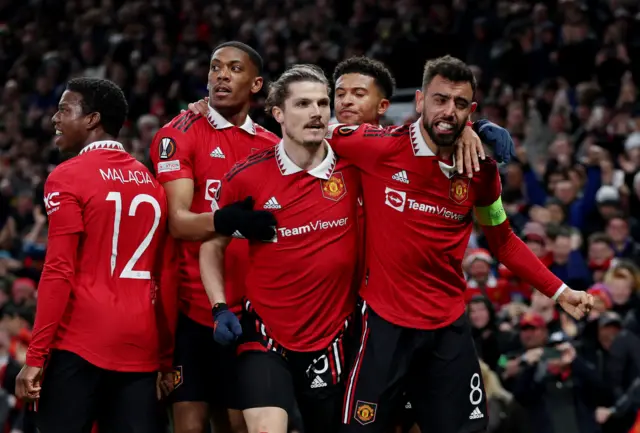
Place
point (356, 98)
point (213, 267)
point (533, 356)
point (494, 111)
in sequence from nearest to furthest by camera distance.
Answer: point (213, 267) → point (356, 98) → point (533, 356) → point (494, 111)

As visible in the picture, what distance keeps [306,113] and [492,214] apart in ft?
3.61

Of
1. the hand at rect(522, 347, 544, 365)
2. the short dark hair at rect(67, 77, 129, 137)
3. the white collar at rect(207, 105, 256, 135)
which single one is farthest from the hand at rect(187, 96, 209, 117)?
the hand at rect(522, 347, 544, 365)

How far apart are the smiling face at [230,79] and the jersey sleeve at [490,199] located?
1.49 meters

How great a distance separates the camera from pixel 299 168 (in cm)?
586

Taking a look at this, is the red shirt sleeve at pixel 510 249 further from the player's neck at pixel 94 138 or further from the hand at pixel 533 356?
the hand at pixel 533 356

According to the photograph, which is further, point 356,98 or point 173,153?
point 356,98

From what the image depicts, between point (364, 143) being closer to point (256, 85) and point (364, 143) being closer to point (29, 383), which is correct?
point (256, 85)

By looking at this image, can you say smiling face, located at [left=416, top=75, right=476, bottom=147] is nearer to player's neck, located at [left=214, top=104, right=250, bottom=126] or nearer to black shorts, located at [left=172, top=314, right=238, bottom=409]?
player's neck, located at [left=214, top=104, right=250, bottom=126]

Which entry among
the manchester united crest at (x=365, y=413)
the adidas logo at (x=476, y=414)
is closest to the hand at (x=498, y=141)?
the adidas logo at (x=476, y=414)

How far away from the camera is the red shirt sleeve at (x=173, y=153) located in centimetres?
624

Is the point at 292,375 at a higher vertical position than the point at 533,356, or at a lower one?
higher

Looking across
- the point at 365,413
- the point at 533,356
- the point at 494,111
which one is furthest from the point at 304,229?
the point at 494,111

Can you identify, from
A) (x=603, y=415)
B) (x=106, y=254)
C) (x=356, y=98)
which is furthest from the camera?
(x=603, y=415)

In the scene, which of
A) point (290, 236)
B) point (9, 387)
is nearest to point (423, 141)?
point (290, 236)
